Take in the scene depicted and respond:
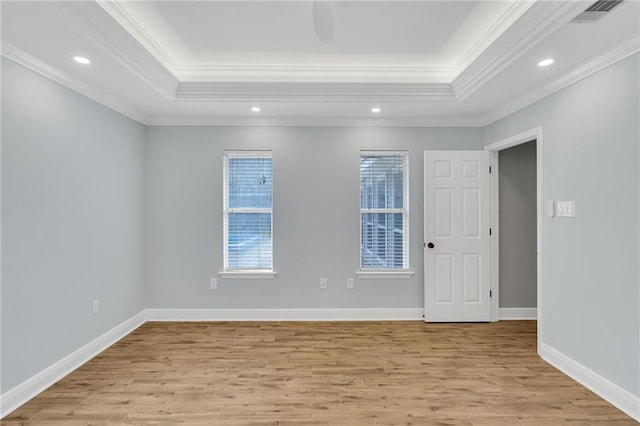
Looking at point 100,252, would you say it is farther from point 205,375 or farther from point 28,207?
point 205,375

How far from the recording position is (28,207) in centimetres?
235

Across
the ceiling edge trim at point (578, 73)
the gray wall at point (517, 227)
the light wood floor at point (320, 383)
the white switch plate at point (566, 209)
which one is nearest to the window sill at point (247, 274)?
the light wood floor at point (320, 383)

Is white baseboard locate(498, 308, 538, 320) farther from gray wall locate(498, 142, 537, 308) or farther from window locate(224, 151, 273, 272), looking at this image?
window locate(224, 151, 273, 272)

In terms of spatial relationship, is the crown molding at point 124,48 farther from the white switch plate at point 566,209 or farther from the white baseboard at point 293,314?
the white switch plate at point 566,209

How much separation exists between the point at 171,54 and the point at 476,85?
293cm

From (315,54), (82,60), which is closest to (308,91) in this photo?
(315,54)

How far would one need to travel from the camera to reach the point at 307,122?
3.99 m

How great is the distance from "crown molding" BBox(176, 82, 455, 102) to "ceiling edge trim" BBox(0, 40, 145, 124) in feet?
2.16

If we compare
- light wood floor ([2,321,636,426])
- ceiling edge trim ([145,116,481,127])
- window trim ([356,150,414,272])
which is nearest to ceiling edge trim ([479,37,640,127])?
ceiling edge trim ([145,116,481,127])

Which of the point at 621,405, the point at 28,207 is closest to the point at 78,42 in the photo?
the point at 28,207

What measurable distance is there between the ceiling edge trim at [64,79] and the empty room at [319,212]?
0.02 metres

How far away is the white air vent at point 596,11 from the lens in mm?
1785

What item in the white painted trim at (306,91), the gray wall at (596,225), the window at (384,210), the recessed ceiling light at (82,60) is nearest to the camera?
the gray wall at (596,225)

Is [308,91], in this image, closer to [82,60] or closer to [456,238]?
[82,60]
